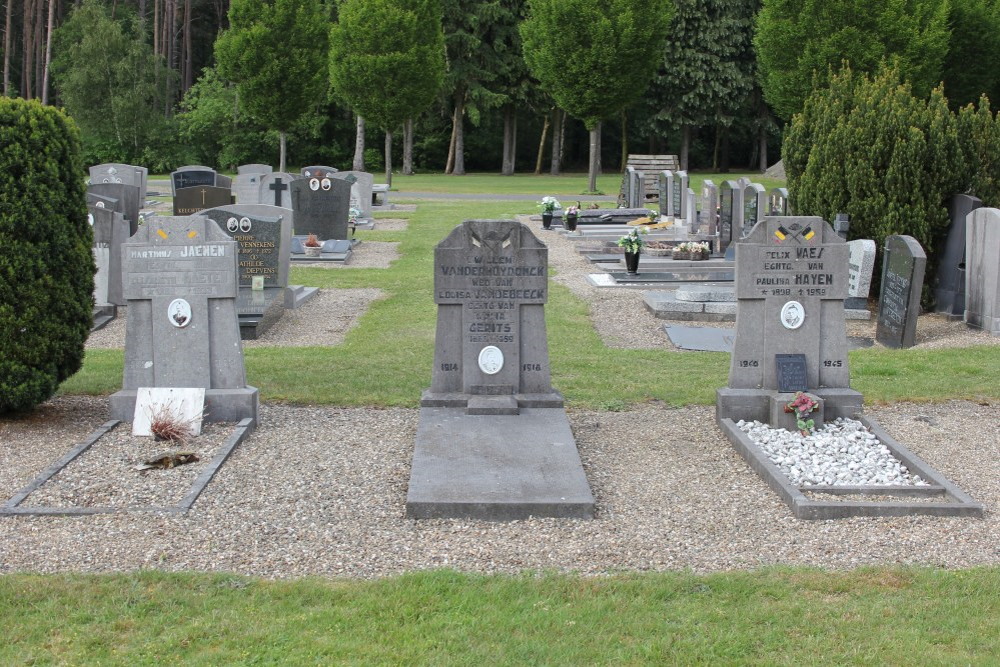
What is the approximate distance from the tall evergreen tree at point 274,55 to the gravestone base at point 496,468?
105ft

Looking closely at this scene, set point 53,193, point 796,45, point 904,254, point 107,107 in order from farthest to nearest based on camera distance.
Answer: point 107,107 < point 796,45 < point 904,254 < point 53,193

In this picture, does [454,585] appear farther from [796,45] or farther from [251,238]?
[796,45]

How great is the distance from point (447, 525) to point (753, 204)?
45.4 feet

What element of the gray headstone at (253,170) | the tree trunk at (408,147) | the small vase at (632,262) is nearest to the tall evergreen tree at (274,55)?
the gray headstone at (253,170)

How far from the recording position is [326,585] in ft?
18.0

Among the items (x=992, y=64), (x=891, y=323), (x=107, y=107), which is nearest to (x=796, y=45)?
(x=992, y=64)

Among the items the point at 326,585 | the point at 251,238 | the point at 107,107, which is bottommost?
the point at 326,585

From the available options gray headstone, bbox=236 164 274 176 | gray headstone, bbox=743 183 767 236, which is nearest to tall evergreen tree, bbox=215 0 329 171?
gray headstone, bbox=236 164 274 176

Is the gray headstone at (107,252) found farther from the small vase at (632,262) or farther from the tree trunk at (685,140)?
the tree trunk at (685,140)

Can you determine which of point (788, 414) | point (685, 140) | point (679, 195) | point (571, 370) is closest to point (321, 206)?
point (679, 195)

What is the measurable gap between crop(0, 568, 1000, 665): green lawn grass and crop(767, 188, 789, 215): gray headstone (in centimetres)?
1286

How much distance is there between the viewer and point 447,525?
643 cm

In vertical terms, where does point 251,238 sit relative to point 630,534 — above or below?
above

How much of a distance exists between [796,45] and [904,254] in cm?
2641
